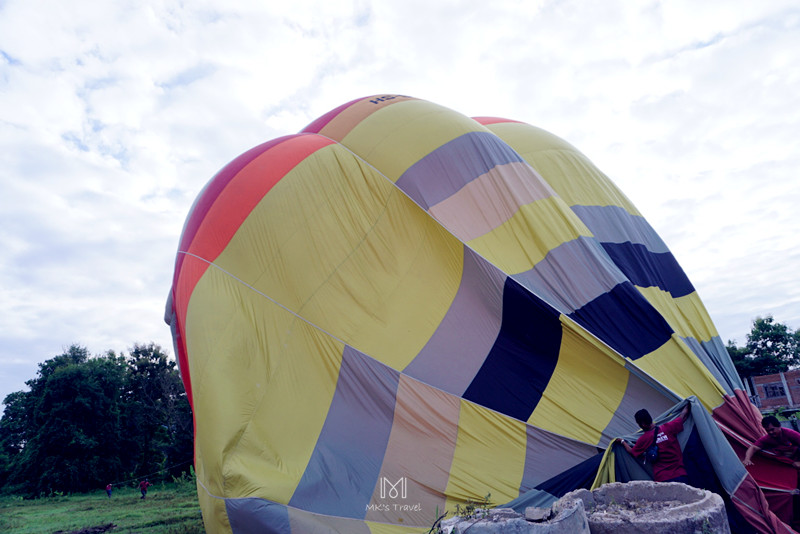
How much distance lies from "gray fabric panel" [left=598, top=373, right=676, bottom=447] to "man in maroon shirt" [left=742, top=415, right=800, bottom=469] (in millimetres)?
736

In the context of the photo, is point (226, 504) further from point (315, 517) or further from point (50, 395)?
point (50, 395)

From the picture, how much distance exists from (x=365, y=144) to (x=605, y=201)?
139 inches

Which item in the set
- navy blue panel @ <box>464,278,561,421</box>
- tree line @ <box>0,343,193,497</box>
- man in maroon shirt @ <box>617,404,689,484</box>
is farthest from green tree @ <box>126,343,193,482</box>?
man in maroon shirt @ <box>617,404,689,484</box>

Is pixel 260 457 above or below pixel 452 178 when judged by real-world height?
below

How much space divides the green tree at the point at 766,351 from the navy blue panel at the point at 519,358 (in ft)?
90.2

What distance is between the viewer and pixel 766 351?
29812 millimetres

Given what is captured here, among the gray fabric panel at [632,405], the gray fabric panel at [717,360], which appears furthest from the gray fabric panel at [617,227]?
the gray fabric panel at [632,405]

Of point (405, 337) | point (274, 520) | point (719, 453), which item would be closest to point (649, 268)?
point (719, 453)

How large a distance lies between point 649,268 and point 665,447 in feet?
10.7

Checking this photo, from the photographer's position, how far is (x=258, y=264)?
231 inches

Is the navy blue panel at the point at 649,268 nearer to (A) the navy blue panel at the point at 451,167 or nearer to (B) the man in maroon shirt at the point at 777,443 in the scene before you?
(A) the navy blue panel at the point at 451,167

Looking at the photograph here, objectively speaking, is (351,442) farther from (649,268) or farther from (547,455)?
(649,268)

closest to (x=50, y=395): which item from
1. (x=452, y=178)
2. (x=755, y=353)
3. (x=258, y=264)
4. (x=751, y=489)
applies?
(x=258, y=264)

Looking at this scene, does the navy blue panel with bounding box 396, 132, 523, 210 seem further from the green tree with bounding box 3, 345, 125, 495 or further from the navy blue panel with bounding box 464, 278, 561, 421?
the green tree with bounding box 3, 345, 125, 495
